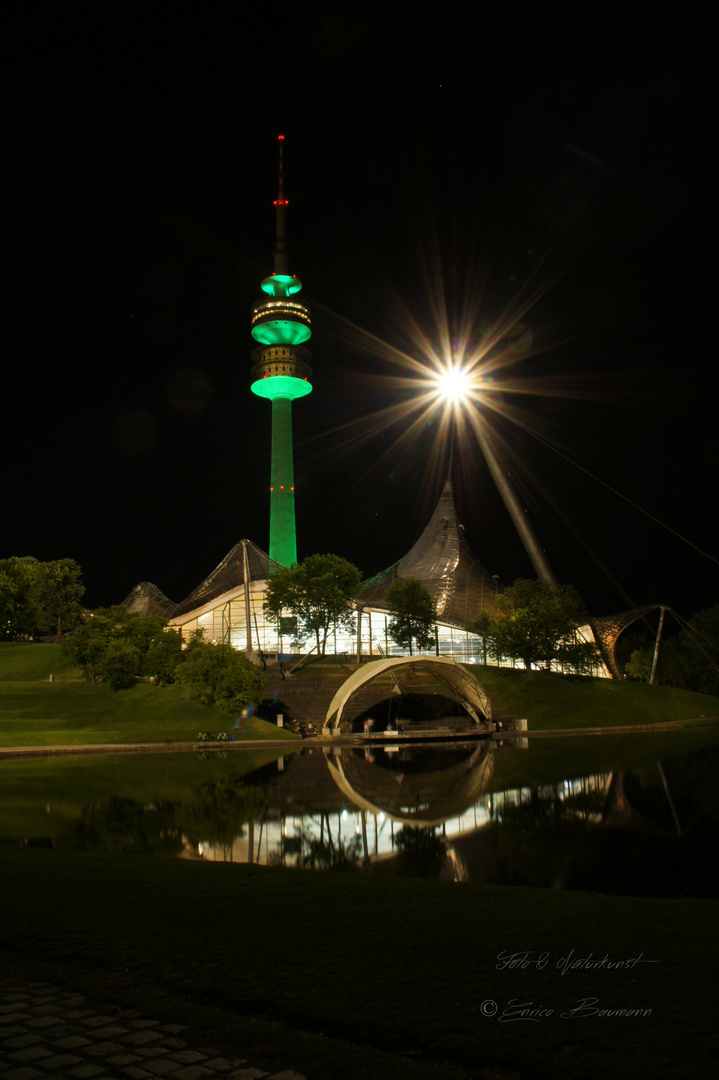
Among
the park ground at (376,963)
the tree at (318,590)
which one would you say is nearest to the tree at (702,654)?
the tree at (318,590)

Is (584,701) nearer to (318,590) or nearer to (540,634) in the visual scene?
(540,634)

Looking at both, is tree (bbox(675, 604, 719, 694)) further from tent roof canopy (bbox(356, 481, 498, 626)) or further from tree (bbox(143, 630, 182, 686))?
tree (bbox(143, 630, 182, 686))

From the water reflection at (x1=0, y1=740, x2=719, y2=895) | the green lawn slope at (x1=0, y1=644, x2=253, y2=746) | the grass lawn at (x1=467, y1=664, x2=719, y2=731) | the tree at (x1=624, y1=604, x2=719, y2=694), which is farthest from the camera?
the tree at (x1=624, y1=604, x2=719, y2=694)

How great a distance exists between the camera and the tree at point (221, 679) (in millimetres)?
36906

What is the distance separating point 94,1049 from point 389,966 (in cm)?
214

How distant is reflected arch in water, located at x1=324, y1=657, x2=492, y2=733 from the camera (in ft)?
128

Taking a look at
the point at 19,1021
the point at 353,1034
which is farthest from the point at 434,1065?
the point at 19,1021

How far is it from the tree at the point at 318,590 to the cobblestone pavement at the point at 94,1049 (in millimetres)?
54139

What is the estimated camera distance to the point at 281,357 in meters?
110

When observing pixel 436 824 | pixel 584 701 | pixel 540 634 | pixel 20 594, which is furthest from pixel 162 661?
pixel 436 824

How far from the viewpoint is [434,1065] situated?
3951 millimetres

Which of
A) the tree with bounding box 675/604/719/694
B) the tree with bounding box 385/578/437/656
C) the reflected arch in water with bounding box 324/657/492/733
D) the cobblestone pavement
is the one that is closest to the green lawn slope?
the reflected arch in water with bounding box 324/657/492/733

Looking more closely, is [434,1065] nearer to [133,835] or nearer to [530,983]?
[530,983]

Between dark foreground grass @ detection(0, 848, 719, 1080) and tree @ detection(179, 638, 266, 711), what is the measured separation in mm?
28793
